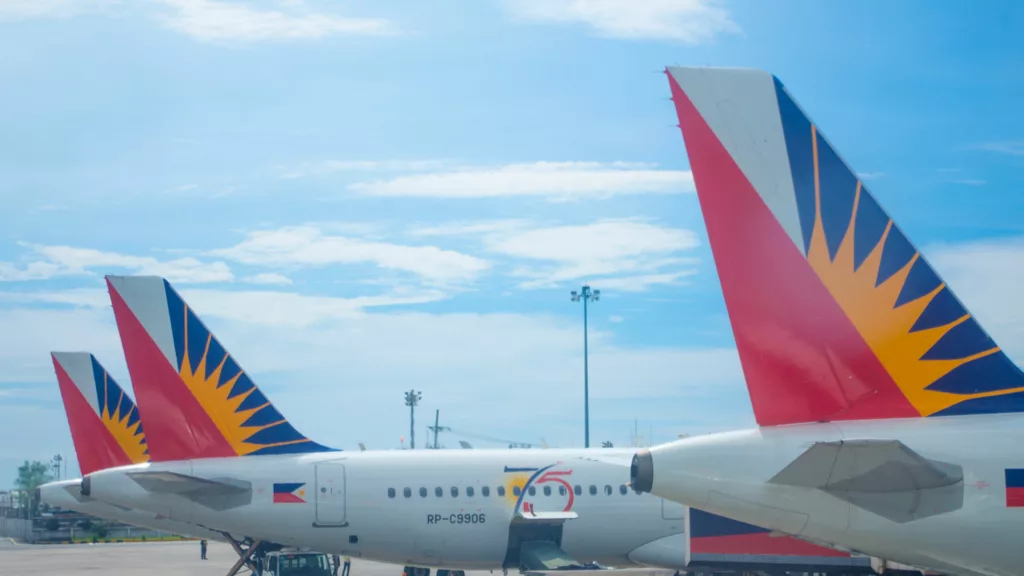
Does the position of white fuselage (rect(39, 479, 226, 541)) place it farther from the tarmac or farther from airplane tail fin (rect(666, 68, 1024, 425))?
airplane tail fin (rect(666, 68, 1024, 425))

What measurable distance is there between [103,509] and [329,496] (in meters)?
14.3

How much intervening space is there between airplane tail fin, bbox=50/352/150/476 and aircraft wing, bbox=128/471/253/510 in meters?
14.5

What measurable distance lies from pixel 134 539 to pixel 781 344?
66.0 metres

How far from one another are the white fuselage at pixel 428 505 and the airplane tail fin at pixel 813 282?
15.3m

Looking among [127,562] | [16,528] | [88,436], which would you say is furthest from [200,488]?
[16,528]

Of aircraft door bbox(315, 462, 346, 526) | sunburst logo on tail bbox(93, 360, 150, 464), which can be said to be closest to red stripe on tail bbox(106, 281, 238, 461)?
aircraft door bbox(315, 462, 346, 526)

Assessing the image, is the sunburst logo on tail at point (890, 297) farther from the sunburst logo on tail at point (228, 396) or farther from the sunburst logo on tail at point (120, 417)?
the sunburst logo on tail at point (120, 417)

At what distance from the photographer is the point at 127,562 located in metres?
42.7

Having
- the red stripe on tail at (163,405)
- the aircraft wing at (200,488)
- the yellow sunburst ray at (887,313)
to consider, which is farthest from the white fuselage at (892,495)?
the red stripe on tail at (163,405)

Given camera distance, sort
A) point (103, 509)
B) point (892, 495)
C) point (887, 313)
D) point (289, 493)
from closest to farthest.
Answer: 1. point (892, 495)
2. point (887, 313)
3. point (289, 493)
4. point (103, 509)

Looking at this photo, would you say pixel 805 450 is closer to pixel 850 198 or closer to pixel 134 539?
pixel 850 198

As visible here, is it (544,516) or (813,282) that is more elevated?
(813,282)

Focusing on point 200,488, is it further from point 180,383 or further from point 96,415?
point 96,415

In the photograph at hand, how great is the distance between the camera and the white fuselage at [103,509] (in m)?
26.5
